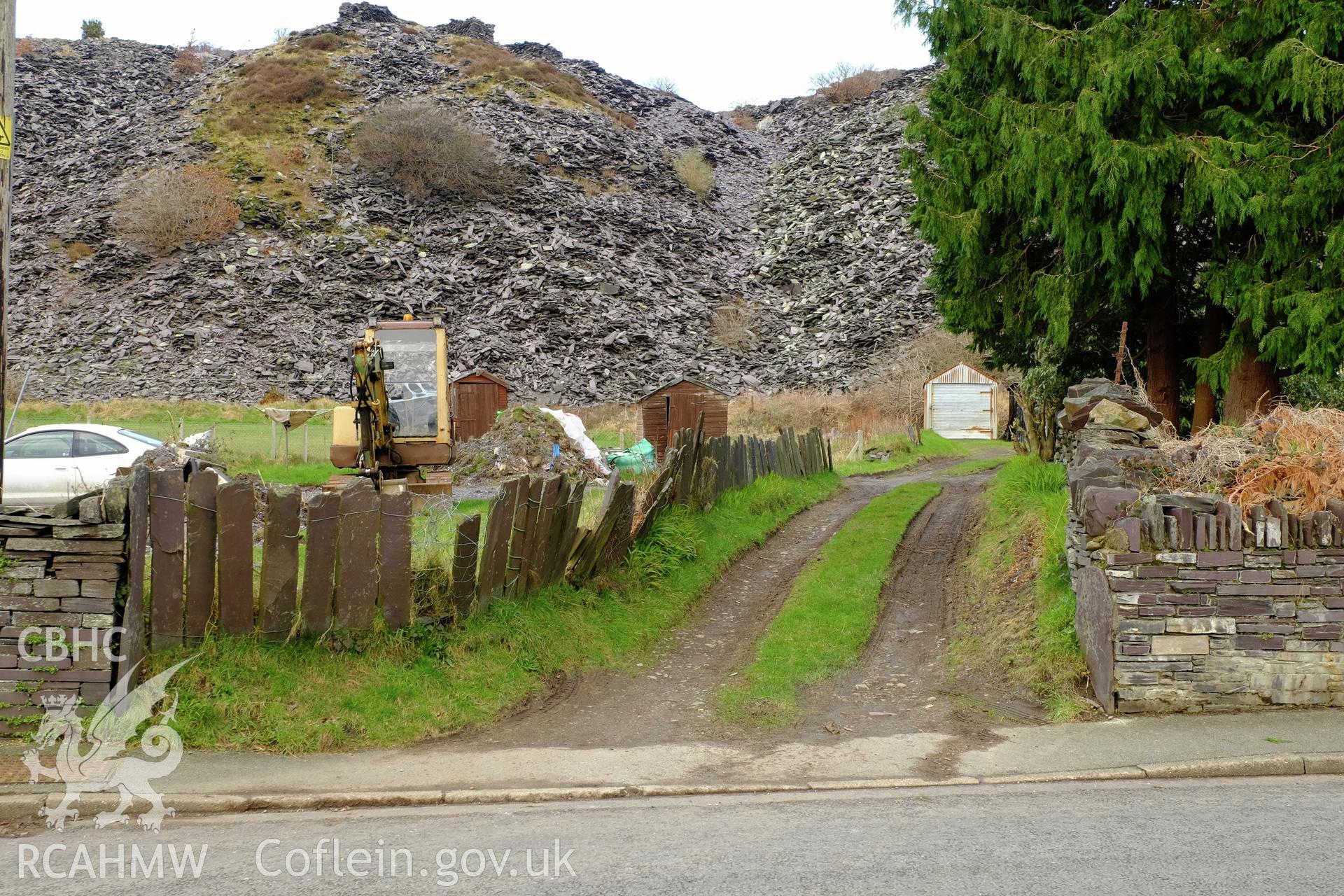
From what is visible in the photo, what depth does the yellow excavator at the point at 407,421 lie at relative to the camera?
15.4 meters

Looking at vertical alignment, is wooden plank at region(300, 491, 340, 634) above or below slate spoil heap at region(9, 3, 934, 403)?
below

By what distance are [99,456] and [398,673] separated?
1019cm

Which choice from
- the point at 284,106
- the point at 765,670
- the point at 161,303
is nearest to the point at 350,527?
the point at 765,670

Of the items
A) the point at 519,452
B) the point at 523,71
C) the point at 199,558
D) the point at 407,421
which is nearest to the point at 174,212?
the point at 523,71

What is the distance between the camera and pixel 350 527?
8.14m

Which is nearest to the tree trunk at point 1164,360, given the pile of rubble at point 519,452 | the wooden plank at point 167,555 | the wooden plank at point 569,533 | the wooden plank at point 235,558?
the wooden plank at point 569,533

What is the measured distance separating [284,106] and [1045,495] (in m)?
56.0

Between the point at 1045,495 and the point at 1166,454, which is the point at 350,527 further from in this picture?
the point at 1045,495

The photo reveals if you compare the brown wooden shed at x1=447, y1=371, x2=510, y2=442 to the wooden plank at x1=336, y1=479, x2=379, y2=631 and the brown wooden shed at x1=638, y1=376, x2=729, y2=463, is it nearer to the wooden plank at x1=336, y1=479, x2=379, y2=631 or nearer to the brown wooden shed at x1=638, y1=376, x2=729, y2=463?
the brown wooden shed at x1=638, y1=376, x2=729, y2=463

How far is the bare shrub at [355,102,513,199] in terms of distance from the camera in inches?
2188

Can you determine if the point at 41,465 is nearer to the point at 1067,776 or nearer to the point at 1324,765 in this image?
the point at 1067,776

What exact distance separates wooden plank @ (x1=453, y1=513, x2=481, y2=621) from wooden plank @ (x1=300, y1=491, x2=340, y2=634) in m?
1.07

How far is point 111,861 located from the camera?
5.57 meters

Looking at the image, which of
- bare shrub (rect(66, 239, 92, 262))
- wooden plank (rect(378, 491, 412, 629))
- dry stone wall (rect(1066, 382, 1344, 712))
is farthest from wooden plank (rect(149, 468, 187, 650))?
bare shrub (rect(66, 239, 92, 262))
